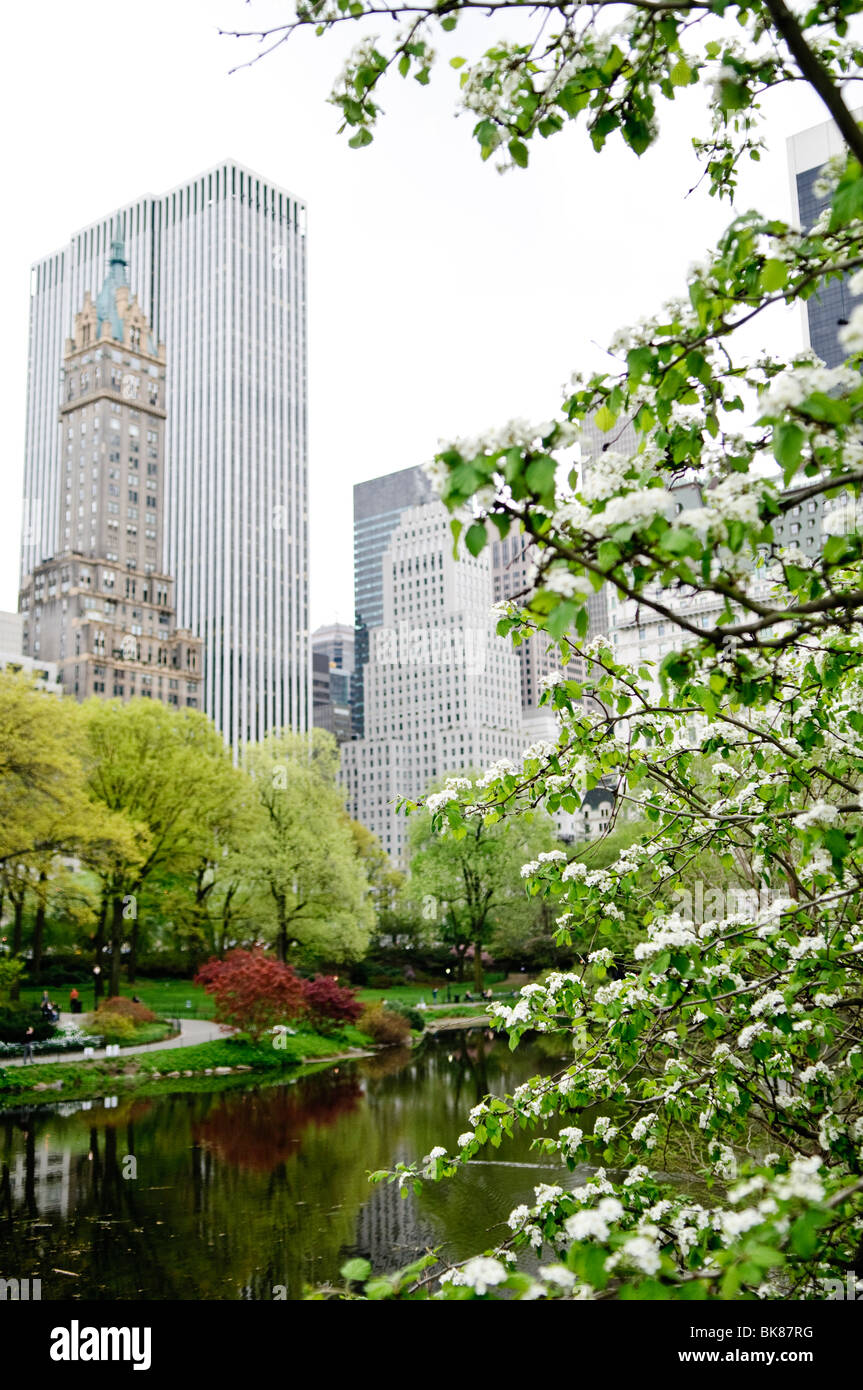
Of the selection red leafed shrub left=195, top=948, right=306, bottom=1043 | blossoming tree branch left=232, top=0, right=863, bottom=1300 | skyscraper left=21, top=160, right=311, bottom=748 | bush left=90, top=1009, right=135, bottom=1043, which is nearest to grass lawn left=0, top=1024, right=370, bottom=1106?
red leafed shrub left=195, top=948, right=306, bottom=1043

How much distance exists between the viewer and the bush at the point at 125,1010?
33.2 m

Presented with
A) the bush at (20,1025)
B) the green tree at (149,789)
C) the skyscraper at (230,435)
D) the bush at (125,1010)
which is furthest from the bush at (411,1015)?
the skyscraper at (230,435)

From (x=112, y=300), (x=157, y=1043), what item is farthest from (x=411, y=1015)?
(x=112, y=300)

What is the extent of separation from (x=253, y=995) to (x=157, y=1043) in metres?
3.49

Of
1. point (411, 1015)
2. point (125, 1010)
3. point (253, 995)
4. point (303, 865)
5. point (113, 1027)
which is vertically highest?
point (303, 865)

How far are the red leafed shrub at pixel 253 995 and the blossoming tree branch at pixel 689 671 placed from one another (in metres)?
29.2

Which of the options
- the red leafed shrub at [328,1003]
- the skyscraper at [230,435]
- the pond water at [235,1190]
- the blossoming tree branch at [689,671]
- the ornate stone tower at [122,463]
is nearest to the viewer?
the blossoming tree branch at [689,671]

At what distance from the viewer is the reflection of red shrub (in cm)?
2005

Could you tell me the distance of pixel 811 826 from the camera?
3939 millimetres

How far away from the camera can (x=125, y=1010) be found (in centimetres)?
3394

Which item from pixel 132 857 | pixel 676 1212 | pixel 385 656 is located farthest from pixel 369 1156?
pixel 385 656

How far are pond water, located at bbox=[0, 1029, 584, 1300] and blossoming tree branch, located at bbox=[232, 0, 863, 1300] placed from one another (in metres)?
7.42

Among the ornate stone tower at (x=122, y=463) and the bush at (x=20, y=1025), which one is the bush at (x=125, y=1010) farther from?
the ornate stone tower at (x=122, y=463)

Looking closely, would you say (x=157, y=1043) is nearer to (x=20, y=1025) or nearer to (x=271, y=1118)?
(x=20, y=1025)
